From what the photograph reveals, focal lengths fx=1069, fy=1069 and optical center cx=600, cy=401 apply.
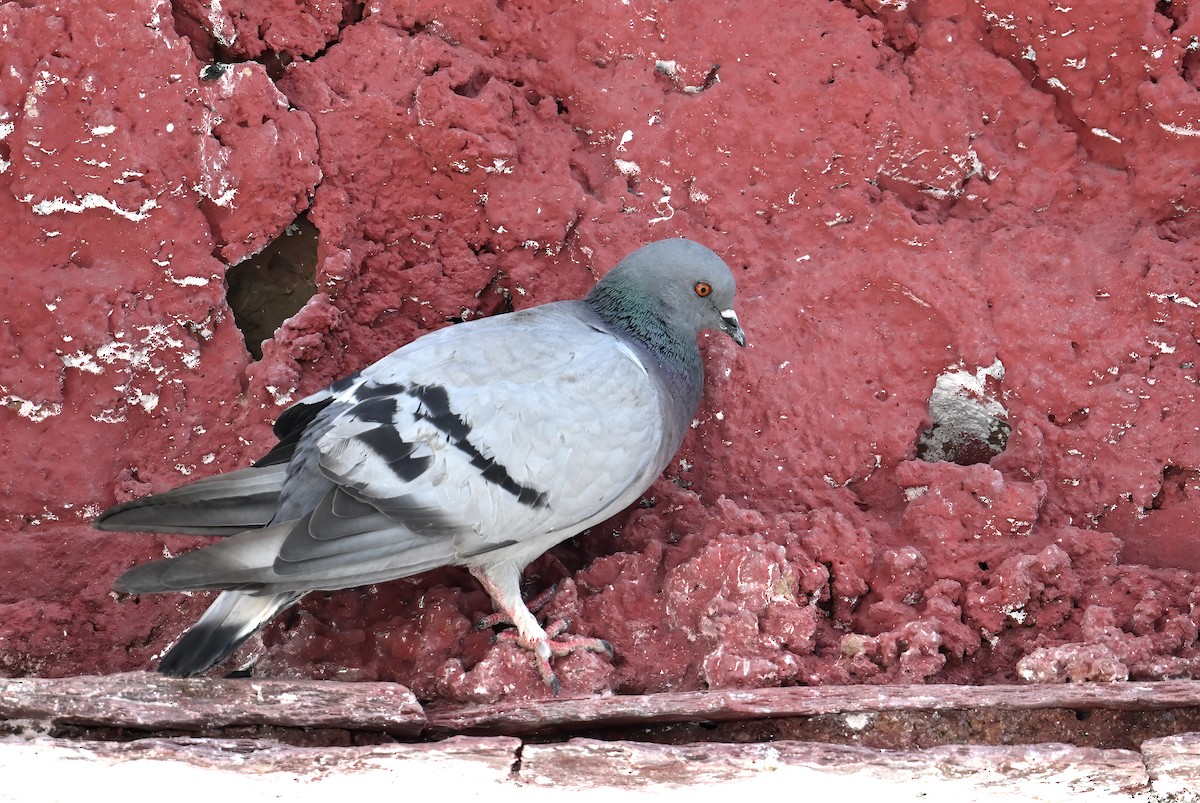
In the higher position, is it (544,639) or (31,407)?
(31,407)

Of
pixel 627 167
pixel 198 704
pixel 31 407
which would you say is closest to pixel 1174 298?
pixel 627 167

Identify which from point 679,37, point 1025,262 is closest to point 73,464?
point 679,37

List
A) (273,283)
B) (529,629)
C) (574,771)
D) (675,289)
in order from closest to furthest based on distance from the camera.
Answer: (574,771) < (529,629) < (675,289) < (273,283)

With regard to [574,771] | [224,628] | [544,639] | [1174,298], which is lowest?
[574,771]

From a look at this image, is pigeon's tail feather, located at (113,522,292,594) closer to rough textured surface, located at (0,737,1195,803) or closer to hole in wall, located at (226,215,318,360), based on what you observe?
rough textured surface, located at (0,737,1195,803)

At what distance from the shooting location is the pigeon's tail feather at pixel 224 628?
2.87 m

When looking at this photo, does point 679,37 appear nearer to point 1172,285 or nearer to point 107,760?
point 1172,285

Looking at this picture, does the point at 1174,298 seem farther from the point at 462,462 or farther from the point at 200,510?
the point at 200,510

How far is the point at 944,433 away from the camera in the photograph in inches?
142

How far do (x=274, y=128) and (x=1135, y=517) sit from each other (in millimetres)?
3017

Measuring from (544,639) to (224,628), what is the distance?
892 millimetres

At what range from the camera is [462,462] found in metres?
2.95

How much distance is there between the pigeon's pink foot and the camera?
309cm

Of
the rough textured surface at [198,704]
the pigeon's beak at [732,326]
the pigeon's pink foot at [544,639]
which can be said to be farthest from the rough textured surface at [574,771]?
the pigeon's beak at [732,326]
